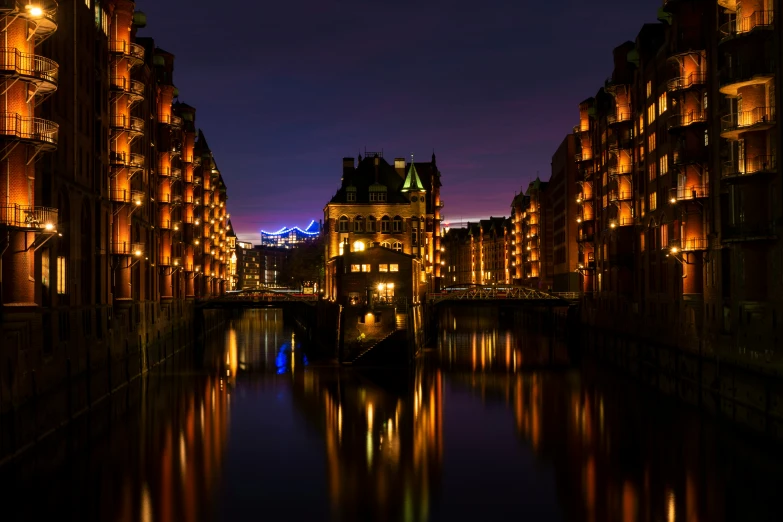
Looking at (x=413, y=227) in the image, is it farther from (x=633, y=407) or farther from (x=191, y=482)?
(x=191, y=482)

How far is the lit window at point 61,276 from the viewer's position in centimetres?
4172

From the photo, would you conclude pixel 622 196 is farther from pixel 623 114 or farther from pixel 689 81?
pixel 689 81

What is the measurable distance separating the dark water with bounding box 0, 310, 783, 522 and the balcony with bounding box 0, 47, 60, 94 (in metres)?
15.3

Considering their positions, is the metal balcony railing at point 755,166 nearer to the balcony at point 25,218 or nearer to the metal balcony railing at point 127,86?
the balcony at point 25,218

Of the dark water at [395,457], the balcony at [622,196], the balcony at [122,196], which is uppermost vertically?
the balcony at [622,196]

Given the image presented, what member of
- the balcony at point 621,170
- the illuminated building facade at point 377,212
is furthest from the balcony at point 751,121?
the illuminated building facade at point 377,212

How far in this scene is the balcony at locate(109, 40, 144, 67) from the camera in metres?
55.8

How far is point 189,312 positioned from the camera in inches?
3620

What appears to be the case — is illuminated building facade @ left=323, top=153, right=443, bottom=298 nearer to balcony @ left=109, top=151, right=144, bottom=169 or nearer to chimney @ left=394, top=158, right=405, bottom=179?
chimney @ left=394, top=158, right=405, bottom=179

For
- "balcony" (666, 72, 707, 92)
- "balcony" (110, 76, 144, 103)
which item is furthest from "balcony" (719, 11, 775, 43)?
"balcony" (110, 76, 144, 103)

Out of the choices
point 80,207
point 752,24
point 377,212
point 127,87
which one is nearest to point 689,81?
point 752,24

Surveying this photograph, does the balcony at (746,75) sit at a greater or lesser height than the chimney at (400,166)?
lesser

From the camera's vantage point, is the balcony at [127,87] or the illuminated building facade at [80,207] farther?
the balcony at [127,87]

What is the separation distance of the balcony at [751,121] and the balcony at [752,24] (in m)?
3.90
